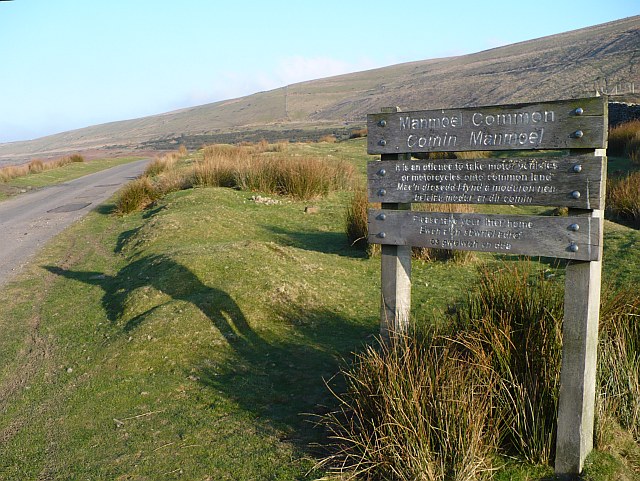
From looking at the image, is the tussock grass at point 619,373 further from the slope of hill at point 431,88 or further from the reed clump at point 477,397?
the slope of hill at point 431,88

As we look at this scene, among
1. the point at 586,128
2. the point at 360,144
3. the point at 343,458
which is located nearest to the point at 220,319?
the point at 343,458

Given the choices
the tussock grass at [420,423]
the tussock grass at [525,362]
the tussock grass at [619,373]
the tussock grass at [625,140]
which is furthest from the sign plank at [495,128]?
the tussock grass at [625,140]

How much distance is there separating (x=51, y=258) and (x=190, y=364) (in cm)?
626

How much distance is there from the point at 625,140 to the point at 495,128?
663 inches

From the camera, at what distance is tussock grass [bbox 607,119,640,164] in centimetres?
1764

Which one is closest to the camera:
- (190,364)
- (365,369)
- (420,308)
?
(365,369)

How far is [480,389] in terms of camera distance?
12.4 ft

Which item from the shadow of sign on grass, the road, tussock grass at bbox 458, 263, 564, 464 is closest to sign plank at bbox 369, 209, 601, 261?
tussock grass at bbox 458, 263, 564, 464

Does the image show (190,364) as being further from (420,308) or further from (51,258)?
(51,258)

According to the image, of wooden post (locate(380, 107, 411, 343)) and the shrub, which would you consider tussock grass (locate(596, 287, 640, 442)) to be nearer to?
wooden post (locate(380, 107, 411, 343))

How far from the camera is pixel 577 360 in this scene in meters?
3.46

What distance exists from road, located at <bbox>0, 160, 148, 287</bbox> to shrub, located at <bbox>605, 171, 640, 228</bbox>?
10970mm

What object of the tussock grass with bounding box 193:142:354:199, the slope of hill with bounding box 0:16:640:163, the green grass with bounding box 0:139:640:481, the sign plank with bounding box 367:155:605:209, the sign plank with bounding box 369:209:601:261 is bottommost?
the green grass with bounding box 0:139:640:481

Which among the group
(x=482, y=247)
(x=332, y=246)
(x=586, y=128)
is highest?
(x=586, y=128)
